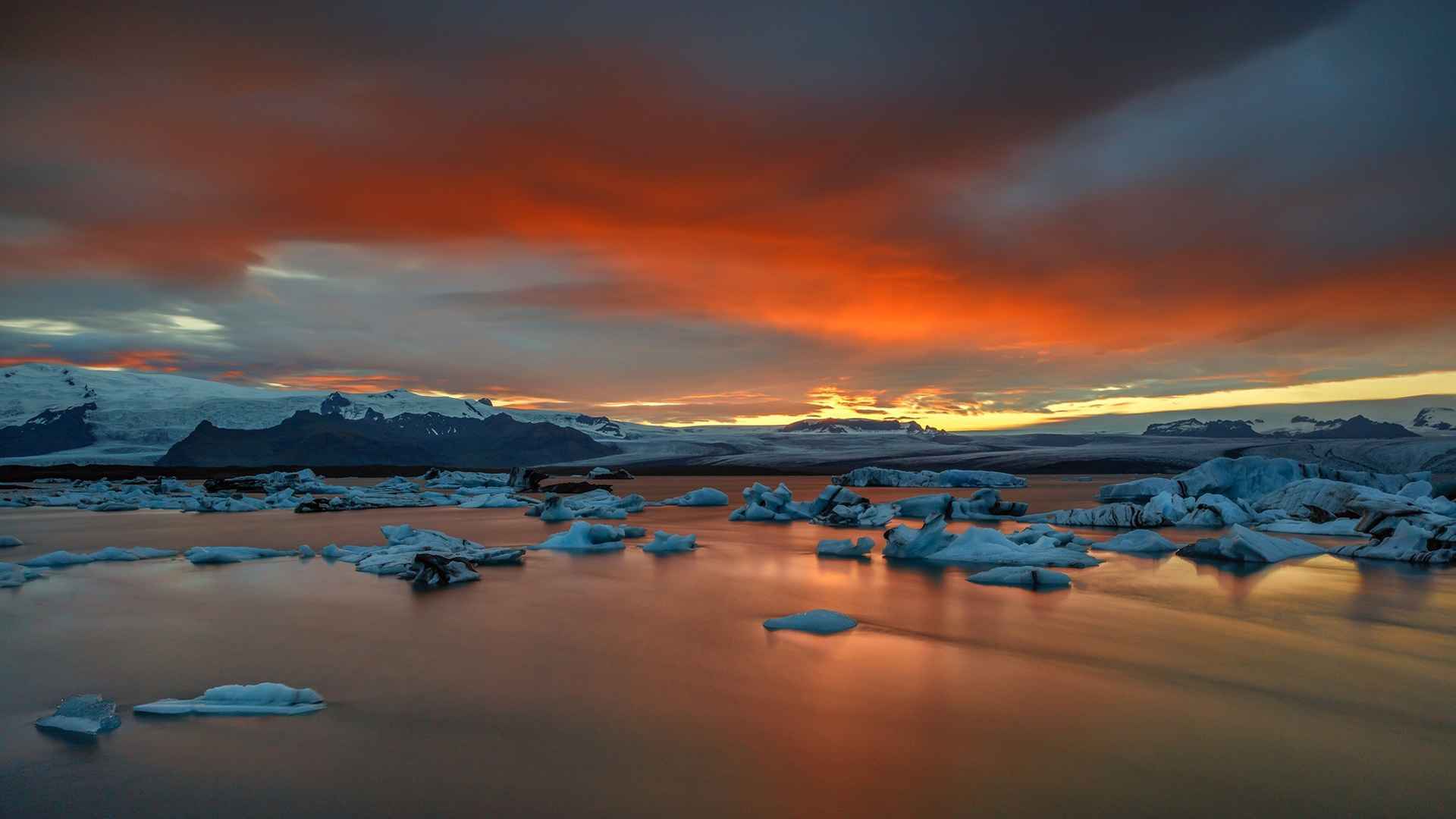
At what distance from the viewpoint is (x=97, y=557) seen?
11.1 metres

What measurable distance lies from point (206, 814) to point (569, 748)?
56.2 inches

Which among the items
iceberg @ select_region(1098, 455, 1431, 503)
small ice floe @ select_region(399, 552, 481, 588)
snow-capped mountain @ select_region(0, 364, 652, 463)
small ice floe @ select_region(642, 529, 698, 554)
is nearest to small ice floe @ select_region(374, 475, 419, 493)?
small ice floe @ select_region(642, 529, 698, 554)

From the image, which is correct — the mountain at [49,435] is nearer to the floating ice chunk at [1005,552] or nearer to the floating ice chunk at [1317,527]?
the floating ice chunk at [1005,552]

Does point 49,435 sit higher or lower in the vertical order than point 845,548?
higher

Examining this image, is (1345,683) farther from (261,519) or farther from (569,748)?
(261,519)

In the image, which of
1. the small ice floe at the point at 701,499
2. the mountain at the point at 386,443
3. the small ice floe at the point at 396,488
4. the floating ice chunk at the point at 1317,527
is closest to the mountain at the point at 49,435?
the mountain at the point at 386,443

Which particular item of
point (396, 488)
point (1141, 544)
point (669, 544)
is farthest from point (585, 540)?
point (396, 488)

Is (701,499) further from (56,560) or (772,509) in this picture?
(56,560)

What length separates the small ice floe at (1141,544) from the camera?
11.8 meters

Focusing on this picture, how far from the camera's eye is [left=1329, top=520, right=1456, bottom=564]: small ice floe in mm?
10562

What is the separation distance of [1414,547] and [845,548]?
7.57 meters

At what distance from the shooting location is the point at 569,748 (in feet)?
12.4

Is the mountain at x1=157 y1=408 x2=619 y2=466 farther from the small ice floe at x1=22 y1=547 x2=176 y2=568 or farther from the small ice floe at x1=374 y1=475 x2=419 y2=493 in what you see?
the small ice floe at x1=22 y1=547 x2=176 y2=568

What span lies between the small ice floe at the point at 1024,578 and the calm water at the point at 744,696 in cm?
25
